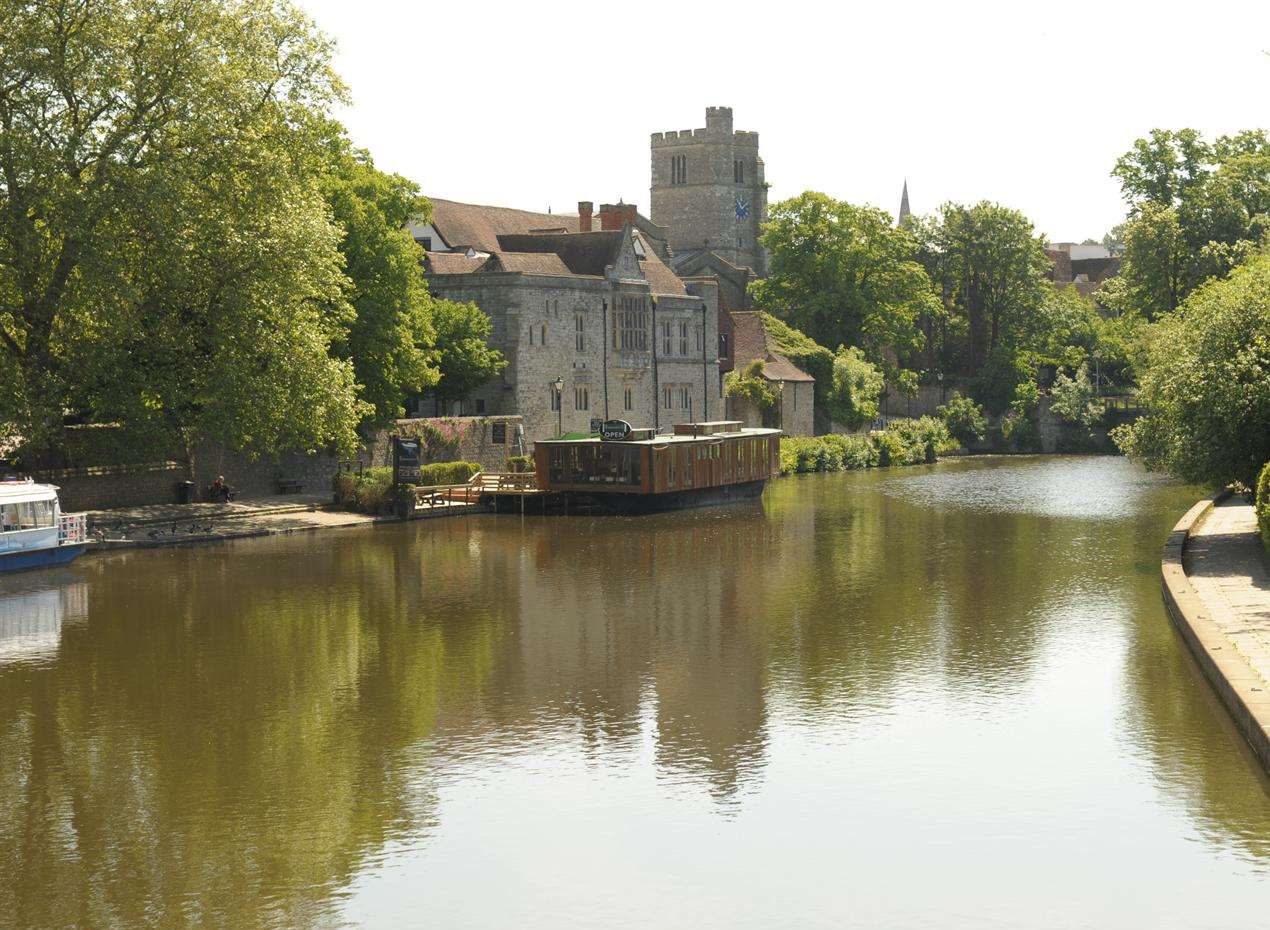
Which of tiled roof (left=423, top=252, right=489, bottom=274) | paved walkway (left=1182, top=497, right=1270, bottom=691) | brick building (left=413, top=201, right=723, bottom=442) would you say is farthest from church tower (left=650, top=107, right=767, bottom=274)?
paved walkway (left=1182, top=497, right=1270, bottom=691)

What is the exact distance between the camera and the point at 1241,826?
15.8 m

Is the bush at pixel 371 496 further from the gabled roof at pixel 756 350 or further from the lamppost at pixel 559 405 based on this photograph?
the gabled roof at pixel 756 350

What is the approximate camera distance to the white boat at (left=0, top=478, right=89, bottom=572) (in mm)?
35656

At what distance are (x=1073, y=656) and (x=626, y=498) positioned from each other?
92.1ft

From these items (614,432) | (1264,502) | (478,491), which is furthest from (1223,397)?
(478,491)

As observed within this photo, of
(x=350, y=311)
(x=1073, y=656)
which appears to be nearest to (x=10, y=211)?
(x=350, y=311)

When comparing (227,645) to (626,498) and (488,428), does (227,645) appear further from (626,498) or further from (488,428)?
(488,428)

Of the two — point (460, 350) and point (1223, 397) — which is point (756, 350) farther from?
point (1223, 397)

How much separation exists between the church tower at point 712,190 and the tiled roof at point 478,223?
1658 inches

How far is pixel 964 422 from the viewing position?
319 ft

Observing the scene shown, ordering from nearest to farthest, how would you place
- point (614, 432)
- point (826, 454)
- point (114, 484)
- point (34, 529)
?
point (34, 529)
point (114, 484)
point (614, 432)
point (826, 454)

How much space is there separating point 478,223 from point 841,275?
83.0 ft

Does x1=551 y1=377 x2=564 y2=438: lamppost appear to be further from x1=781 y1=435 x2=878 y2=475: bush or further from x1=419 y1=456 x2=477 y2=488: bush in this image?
x1=419 y1=456 x2=477 y2=488: bush

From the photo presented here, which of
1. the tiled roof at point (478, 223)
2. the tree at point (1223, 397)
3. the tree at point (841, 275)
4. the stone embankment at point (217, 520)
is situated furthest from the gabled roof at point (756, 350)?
the tree at point (1223, 397)
